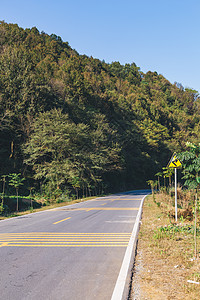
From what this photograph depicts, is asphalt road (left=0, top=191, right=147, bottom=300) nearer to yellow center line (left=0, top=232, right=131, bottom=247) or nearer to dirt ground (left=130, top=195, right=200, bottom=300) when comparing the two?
yellow center line (left=0, top=232, right=131, bottom=247)

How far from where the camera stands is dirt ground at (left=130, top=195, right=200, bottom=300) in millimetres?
4121

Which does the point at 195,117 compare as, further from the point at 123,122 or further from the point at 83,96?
the point at 83,96

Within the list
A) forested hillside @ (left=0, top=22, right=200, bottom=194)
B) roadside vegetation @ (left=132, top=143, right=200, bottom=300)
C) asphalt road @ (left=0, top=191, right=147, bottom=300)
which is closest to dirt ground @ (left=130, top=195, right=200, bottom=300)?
roadside vegetation @ (left=132, top=143, right=200, bottom=300)

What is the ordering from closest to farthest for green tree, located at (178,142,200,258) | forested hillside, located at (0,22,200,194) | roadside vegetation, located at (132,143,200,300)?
roadside vegetation, located at (132,143,200,300) < green tree, located at (178,142,200,258) < forested hillside, located at (0,22,200,194)

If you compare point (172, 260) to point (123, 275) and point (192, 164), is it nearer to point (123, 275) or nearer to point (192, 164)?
point (123, 275)

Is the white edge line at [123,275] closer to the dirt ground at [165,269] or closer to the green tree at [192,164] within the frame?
the dirt ground at [165,269]

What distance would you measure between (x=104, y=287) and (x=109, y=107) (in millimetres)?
52479

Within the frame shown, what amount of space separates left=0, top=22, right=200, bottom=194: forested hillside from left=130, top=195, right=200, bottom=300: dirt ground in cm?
2101

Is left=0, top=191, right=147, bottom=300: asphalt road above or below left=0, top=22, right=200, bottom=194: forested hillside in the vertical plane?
below

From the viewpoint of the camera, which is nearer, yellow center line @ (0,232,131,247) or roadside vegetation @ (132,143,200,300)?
roadside vegetation @ (132,143,200,300)

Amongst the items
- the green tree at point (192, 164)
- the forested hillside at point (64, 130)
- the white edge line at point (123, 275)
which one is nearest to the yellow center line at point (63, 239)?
the white edge line at point (123, 275)

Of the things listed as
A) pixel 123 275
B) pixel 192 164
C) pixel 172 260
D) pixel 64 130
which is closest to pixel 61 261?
pixel 123 275

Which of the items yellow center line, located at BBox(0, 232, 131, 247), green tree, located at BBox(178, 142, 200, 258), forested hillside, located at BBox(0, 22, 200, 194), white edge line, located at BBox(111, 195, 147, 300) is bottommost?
A: yellow center line, located at BBox(0, 232, 131, 247)

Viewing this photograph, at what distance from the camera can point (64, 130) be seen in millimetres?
31047
